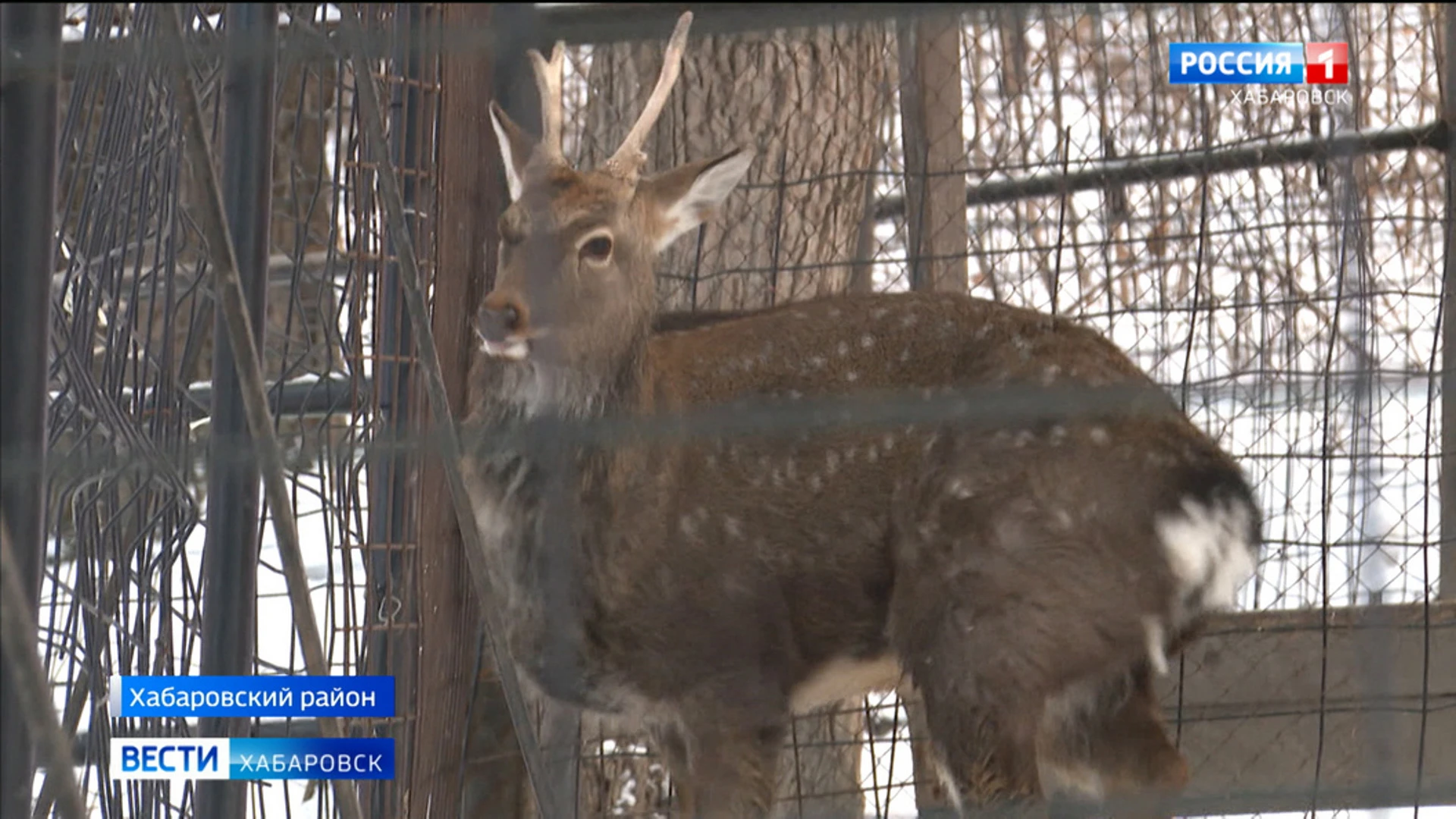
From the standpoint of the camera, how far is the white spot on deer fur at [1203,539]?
3.72m

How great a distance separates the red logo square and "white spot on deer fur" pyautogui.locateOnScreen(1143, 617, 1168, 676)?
4.09 feet

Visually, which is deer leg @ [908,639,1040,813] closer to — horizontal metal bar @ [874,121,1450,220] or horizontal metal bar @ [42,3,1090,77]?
horizontal metal bar @ [874,121,1450,220]

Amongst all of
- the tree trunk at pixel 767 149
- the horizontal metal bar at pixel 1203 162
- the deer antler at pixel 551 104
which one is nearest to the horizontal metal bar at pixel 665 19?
the deer antler at pixel 551 104

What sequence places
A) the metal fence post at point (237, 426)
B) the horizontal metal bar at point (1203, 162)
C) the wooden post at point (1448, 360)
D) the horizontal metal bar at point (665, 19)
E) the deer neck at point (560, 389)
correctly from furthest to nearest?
the horizontal metal bar at point (1203, 162)
the wooden post at point (1448, 360)
the deer neck at point (560, 389)
the metal fence post at point (237, 426)
the horizontal metal bar at point (665, 19)

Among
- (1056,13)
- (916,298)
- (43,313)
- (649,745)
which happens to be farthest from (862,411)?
(649,745)

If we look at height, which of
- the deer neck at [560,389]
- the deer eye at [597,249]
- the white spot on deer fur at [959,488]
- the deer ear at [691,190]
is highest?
the deer ear at [691,190]

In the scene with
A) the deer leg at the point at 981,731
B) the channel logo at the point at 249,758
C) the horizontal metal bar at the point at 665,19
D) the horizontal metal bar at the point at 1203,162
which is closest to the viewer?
the horizontal metal bar at the point at 665,19

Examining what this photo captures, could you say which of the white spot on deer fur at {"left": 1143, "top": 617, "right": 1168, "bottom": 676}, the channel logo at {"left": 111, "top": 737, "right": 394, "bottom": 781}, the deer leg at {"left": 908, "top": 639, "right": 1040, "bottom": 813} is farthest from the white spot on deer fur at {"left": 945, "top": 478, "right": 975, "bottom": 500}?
the channel logo at {"left": 111, "top": 737, "right": 394, "bottom": 781}

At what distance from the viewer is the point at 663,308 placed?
492cm

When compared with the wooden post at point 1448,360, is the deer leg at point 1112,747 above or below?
below

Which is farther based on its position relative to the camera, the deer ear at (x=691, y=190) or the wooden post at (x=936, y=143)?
the wooden post at (x=936, y=143)

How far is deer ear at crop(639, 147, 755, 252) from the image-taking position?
3916 millimetres

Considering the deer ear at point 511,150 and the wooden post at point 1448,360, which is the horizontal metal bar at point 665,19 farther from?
the wooden post at point 1448,360

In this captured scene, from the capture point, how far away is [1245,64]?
393cm
